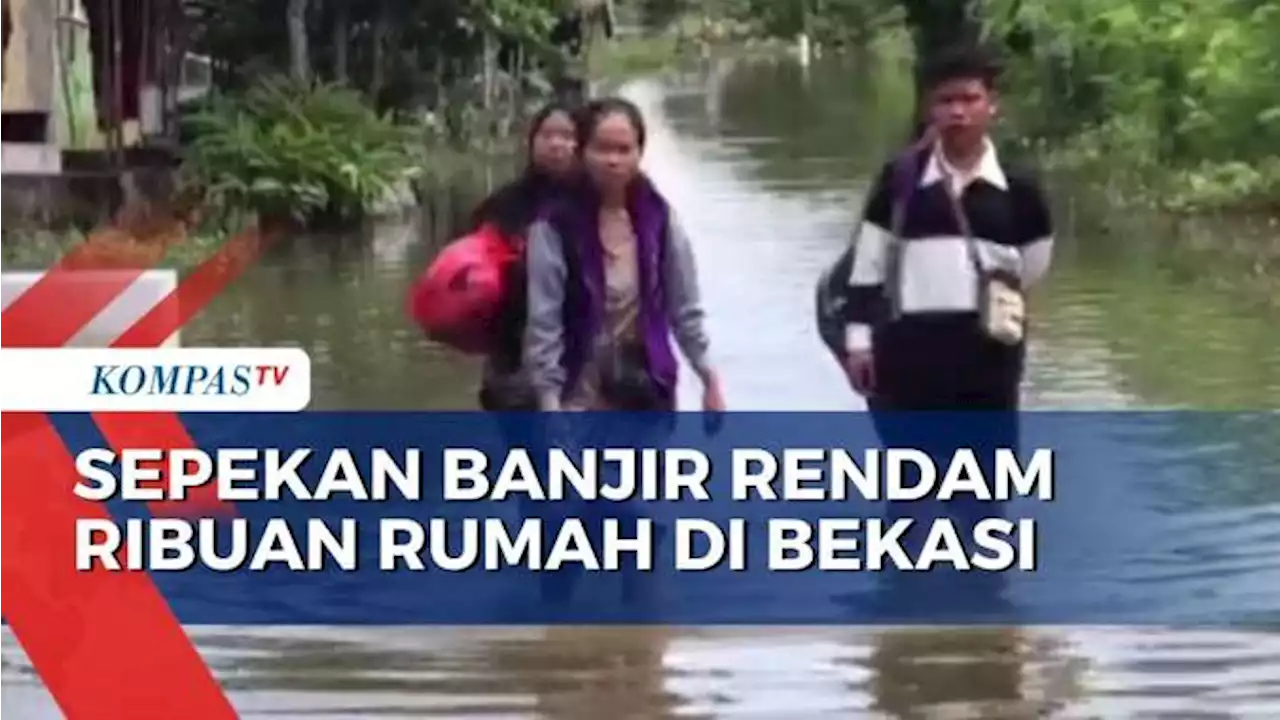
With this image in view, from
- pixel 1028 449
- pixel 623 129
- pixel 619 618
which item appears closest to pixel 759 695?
pixel 619 618

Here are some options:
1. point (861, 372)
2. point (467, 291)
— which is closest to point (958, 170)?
point (861, 372)

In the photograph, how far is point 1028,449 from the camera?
18.5 feet

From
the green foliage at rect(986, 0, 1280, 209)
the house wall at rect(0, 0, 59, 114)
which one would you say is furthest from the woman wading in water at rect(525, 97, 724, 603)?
the house wall at rect(0, 0, 59, 114)

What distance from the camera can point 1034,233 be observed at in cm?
574

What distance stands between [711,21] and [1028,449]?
0.94 metres

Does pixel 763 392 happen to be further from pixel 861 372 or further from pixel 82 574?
pixel 82 574

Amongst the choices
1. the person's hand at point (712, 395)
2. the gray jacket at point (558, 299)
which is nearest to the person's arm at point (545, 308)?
the gray jacket at point (558, 299)

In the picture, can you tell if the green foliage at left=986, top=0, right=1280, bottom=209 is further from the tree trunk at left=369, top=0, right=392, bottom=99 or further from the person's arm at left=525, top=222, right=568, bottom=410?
the tree trunk at left=369, top=0, right=392, bottom=99

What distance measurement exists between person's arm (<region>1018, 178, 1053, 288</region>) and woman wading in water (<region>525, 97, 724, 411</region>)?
549mm

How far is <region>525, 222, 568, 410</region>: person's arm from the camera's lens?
18.7 ft

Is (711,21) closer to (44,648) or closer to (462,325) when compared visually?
(462,325)

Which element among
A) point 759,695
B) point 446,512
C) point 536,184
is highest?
point 536,184

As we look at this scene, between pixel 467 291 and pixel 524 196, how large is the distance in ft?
0.61

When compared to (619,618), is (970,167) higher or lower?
higher
